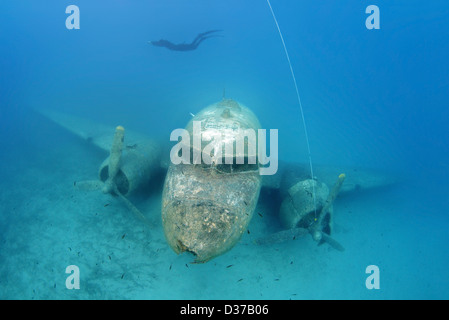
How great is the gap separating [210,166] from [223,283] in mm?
3675

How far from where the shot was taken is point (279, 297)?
6625 millimetres

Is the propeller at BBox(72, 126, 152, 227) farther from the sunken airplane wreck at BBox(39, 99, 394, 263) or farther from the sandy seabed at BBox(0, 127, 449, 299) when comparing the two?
the sandy seabed at BBox(0, 127, 449, 299)

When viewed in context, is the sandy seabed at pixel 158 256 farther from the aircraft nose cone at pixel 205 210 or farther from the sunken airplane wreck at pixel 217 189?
the aircraft nose cone at pixel 205 210

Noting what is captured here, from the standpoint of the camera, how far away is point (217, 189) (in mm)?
4746

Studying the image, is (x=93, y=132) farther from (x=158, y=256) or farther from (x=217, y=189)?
(x=217, y=189)

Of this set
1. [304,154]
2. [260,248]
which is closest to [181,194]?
[260,248]

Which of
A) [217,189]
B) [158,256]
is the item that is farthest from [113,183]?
[217,189]

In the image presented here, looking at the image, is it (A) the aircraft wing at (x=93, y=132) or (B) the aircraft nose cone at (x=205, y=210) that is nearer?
(B) the aircraft nose cone at (x=205, y=210)

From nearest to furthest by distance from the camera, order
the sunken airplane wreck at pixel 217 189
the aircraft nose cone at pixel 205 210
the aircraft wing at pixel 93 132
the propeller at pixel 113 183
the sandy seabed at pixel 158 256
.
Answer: the aircraft nose cone at pixel 205 210, the sunken airplane wreck at pixel 217 189, the sandy seabed at pixel 158 256, the propeller at pixel 113 183, the aircraft wing at pixel 93 132

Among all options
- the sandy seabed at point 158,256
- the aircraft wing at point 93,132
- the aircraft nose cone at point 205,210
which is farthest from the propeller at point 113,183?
the aircraft nose cone at point 205,210

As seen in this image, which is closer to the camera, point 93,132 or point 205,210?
point 205,210

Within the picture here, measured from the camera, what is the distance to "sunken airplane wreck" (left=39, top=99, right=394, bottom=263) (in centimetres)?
431

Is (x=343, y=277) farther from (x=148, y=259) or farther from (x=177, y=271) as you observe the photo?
(x=148, y=259)

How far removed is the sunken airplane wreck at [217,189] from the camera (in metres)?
4.31
